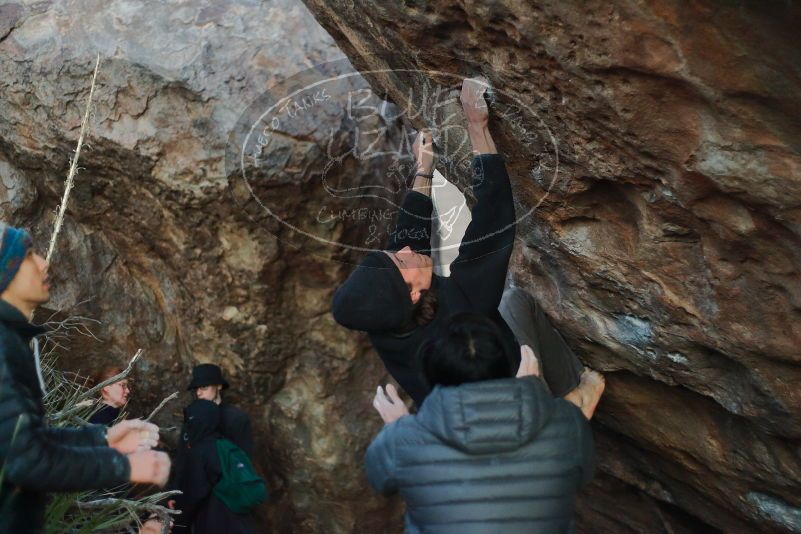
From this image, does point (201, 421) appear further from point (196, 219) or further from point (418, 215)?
point (418, 215)

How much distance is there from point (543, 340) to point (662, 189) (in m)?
0.84

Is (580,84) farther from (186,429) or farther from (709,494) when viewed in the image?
(186,429)

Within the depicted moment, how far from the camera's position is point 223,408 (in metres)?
4.04

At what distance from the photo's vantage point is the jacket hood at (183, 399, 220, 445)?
3814 mm

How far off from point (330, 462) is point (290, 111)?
195 centimetres

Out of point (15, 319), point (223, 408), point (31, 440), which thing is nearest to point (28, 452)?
point (31, 440)

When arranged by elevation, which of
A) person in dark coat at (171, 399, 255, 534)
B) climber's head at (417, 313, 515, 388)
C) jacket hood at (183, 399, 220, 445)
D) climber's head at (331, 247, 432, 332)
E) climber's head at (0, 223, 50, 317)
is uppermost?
climber's head at (0, 223, 50, 317)

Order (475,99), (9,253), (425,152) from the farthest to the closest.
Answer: (425,152)
(475,99)
(9,253)

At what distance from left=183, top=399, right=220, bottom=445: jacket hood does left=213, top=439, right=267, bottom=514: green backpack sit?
0.10 metres

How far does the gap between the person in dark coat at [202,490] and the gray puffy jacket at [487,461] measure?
2022 millimetres

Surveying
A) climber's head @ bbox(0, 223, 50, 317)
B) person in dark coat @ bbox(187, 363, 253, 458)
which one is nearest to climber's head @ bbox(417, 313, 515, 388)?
climber's head @ bbox(0, 223, 50, 317)

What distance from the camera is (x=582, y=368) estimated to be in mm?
2982

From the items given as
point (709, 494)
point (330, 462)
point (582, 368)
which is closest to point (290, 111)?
point (582, 368)

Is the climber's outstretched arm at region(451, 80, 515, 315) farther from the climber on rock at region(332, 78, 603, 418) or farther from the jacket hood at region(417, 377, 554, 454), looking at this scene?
the jacket hood at region(417, 377, 554, 454)
